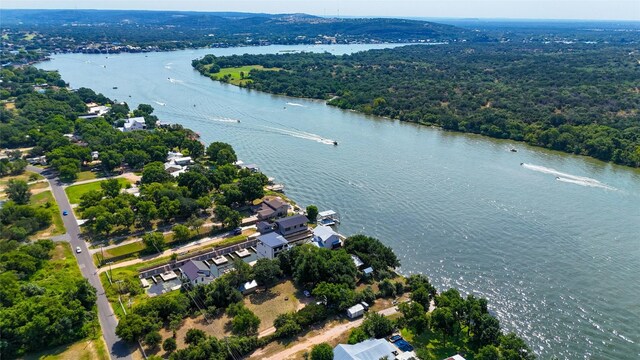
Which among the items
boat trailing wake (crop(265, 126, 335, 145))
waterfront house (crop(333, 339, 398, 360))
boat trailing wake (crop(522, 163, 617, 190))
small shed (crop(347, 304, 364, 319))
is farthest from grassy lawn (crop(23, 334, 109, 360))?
boat trailing wake (crop(522, 163, 617, 190))

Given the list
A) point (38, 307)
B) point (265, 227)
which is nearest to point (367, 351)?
point (265, 227)

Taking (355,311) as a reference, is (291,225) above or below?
above

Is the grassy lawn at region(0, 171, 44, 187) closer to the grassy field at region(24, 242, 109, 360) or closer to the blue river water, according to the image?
the grassy field at region(24, 242, 109, 360)

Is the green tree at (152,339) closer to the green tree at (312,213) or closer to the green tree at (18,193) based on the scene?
the green tree at (312,213)

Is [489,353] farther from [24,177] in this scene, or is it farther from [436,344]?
[24,177]

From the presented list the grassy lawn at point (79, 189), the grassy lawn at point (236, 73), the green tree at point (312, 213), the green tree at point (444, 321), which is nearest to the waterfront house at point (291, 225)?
the green tree at point (312, 213)

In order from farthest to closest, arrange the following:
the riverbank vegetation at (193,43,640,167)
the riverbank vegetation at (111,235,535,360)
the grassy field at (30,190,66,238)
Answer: the riverbank vegetation at (193,43,640,167) < the grassy field at (30,190,66,238) < the riverbank vegetation at (111,235,535,360)

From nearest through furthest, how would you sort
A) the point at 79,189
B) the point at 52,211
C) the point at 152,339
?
the point at 152,339, the point at 52,211, the point at 79,189
